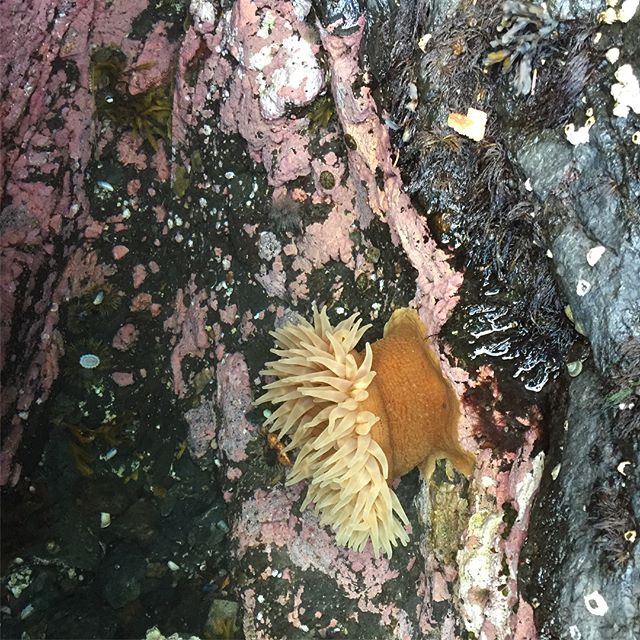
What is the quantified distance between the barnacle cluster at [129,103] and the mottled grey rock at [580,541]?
9.28ft

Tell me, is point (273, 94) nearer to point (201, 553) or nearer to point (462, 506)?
point (462, 506)

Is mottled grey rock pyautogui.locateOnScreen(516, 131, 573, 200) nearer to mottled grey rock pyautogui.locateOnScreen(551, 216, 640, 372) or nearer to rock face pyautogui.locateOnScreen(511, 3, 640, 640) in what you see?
rock face pyautogui.locateOnScreen(511, 3, 640, 640)

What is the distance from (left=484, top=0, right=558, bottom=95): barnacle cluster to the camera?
7.74 ft

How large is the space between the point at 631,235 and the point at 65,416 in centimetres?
328

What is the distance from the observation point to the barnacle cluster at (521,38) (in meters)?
2.36

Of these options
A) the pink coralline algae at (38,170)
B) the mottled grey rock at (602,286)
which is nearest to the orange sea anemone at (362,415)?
the mottled grey rock at (602,286)

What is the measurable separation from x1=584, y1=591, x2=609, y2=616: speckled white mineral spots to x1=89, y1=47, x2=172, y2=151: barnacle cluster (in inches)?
130

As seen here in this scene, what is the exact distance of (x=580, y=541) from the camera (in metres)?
2.50

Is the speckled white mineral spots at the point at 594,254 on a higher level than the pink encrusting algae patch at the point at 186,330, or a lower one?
lower

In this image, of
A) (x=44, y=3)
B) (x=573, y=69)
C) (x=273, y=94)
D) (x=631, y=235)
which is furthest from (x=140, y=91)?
(x=631, y=235)

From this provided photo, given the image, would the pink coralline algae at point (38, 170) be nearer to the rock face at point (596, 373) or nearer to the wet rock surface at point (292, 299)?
the wet rock surface at point (292, 299)

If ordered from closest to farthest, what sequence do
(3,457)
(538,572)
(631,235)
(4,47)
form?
(631,235)
(538,572)
(4,47)
(3,457)

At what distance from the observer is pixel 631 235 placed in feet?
7.46

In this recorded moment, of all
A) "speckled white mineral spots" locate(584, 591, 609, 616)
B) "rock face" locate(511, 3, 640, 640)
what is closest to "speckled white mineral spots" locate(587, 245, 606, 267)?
"rock face" locate(511, 3, 640, 640)
